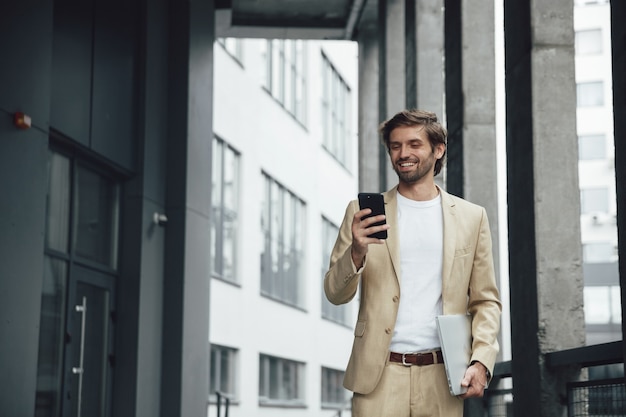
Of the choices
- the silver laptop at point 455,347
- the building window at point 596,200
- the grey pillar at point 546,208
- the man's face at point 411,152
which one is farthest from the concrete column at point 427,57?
the building window at point 596,200

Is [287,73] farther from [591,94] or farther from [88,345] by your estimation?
[591,94]

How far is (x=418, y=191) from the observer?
4121mm

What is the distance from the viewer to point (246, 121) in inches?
1054

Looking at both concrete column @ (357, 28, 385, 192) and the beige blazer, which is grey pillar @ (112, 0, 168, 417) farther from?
the beige blazer

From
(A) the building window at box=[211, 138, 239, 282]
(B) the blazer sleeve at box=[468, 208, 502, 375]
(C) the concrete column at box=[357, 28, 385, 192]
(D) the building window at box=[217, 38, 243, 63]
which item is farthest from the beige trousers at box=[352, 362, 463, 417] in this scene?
(D) the building window at box=[217, 38, 243, 63]

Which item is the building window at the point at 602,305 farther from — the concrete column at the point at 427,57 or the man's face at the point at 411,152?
the man's face at the point at 411,152

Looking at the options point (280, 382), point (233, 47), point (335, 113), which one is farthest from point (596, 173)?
point (233, 47)

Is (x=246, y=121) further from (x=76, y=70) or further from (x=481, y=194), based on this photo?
(x=481, y=194)

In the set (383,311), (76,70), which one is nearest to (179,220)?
(76,70)

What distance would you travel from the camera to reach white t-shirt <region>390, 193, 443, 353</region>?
3.95m

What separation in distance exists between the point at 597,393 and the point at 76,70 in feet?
23.6

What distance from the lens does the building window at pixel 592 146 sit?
222ft

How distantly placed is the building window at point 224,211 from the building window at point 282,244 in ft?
8.10

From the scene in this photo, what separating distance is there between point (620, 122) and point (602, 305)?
204 ft
